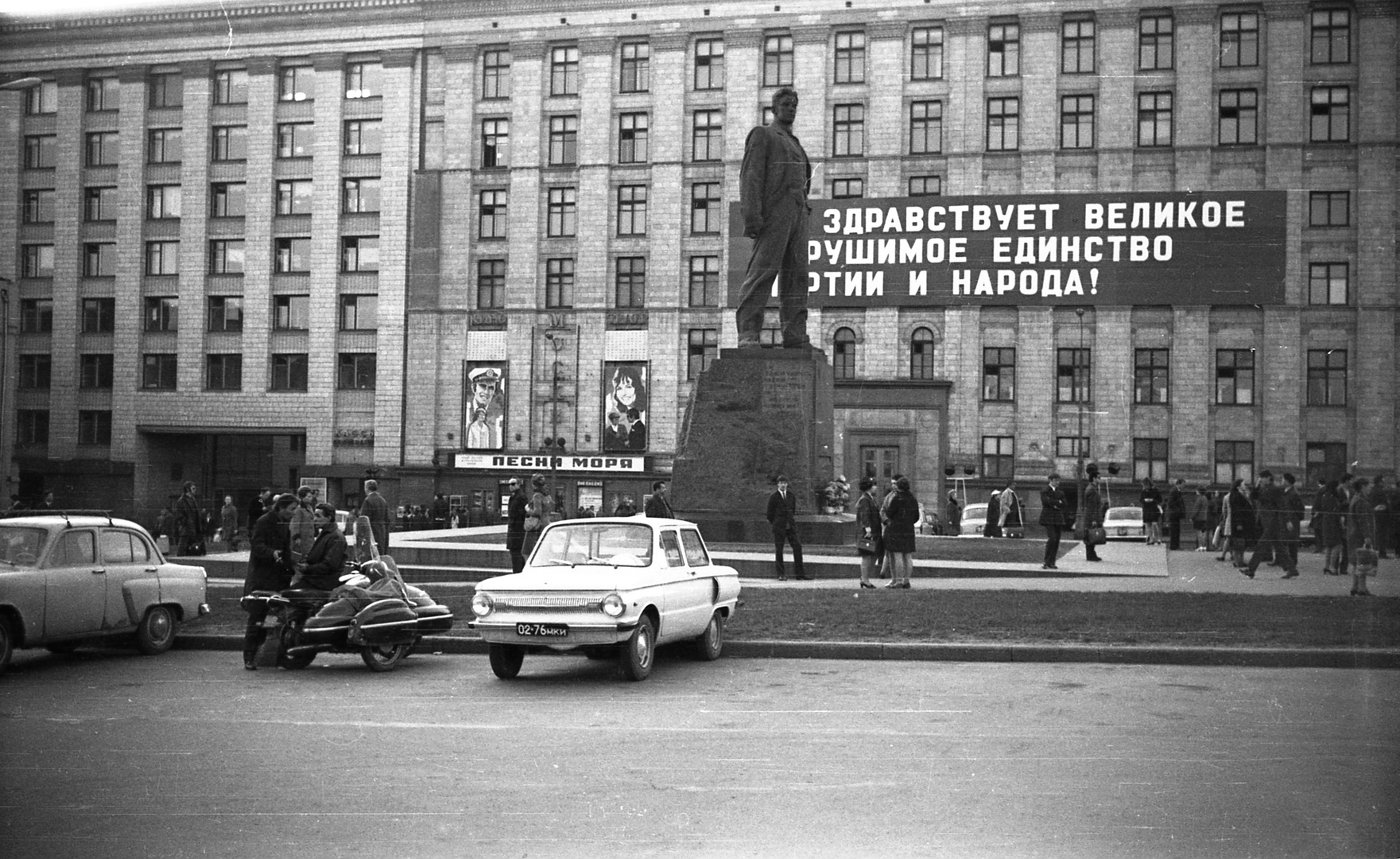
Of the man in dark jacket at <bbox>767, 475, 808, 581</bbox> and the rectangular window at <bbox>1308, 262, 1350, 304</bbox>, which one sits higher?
the rectangular window at <bbox>1308, 262, 1350, 304</bbox>

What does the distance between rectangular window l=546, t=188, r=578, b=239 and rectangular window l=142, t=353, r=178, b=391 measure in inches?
675

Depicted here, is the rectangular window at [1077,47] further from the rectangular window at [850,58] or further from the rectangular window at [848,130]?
the rectangular window at [848,130]

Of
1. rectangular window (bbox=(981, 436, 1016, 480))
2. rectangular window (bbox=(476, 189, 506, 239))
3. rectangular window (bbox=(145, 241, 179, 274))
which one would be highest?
rectangular window (bbox=(476, 189, 506, 239))

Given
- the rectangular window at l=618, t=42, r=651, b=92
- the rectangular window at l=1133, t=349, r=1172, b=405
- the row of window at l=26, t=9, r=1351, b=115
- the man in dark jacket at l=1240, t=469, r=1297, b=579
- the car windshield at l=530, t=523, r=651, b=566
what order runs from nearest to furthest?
1. the car windshield at l=530, t=523, r=651, b=566
2. the man in dark jacket at l=1240, t=469, r=1297, b=579
3. the row of window at l=26, t=9, r=1351, b=115
4. the rectangular window at l=1133, t=349, r=1172, b=405
5. the rectangular window at l=618, t=42, r=651, b=92

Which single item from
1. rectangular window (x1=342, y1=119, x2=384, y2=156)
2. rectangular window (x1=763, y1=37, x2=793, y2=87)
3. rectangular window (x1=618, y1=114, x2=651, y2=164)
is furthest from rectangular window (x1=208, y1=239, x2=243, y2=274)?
rectangular window (x1=763, y1=37, x2=793, y2=87)

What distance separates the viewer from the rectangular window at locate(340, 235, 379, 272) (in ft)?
185

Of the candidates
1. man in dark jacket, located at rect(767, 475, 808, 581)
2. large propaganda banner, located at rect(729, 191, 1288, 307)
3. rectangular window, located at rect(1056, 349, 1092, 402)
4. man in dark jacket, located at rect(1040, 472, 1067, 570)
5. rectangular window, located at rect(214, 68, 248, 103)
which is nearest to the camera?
man in dark jacket, located at rect(767, 475, 808, 581)

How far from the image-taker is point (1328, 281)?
46.1m

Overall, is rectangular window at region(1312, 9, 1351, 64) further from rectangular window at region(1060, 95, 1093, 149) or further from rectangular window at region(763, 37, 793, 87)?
rectangular window at region(763, 37, 793, 87)

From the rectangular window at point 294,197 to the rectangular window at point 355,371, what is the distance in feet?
21.3

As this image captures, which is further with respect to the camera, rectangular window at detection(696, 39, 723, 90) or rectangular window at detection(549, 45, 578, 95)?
rectangular window at detection(549, 45, 578, 95)

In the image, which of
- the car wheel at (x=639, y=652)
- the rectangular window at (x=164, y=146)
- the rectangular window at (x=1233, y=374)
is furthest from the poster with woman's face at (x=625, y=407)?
the car wheel at (x=639, y=652)

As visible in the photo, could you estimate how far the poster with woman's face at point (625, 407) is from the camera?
5397cm

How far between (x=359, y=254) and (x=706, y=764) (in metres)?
52.0
